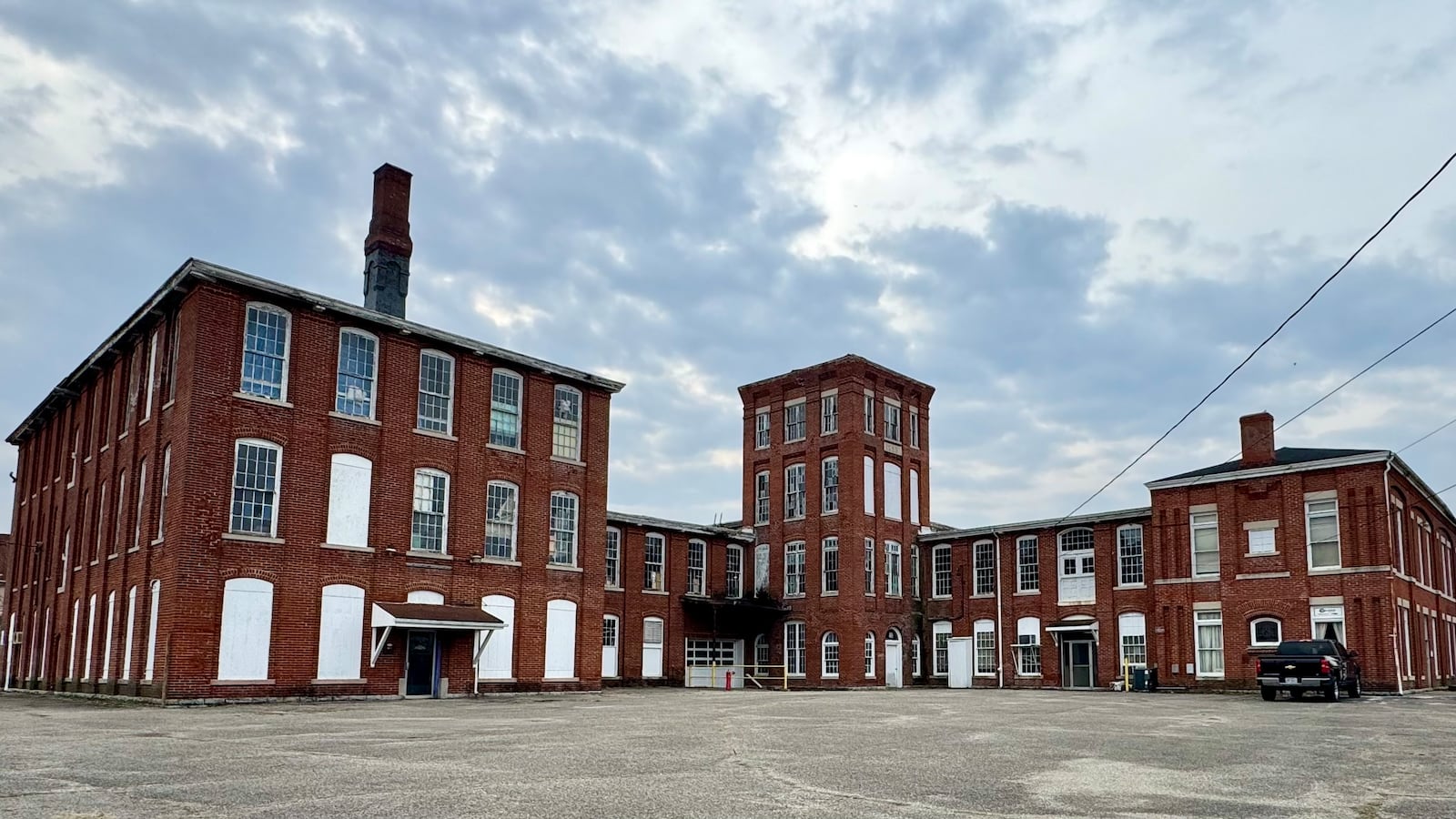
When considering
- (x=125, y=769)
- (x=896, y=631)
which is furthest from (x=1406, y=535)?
(x=125, y=769)

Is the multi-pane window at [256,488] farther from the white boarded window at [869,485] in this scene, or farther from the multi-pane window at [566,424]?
the white boarded window at [869,485]

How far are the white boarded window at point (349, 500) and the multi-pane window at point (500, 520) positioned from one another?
3.79 metres

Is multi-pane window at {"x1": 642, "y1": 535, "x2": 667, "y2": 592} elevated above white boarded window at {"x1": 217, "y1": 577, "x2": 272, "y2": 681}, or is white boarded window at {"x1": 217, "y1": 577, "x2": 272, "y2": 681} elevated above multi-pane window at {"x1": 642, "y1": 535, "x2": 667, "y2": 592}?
multi-pane window at {"x1": 642, "y1": 535, "x2": 667, "y2": 592}

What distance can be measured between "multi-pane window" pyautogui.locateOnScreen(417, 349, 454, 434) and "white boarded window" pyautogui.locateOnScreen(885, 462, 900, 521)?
21.2m

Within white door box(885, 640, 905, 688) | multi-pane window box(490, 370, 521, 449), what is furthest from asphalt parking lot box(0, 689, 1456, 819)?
white door box(885, 640, 905, 688)

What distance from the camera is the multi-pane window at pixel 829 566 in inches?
1774

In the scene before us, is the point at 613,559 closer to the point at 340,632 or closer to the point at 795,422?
the point at 795,422

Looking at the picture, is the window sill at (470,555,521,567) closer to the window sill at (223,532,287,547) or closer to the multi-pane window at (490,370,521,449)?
the multi-pane window at (490,370,521,449)

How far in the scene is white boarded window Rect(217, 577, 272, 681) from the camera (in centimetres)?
2575

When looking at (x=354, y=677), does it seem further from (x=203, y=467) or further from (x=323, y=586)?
(x=203, y=467)

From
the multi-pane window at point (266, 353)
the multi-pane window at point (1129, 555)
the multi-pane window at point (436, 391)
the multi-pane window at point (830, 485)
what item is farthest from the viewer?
the multi-pane window at point (830, 485)

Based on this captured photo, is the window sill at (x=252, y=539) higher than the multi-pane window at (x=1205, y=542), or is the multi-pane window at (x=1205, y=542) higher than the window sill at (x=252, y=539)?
the multi-pane window at (x=1205, y=542)

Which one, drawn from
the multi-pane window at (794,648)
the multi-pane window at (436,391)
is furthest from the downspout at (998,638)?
the multi-pane window at (436,391)

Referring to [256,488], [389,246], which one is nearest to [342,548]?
[256,488]
